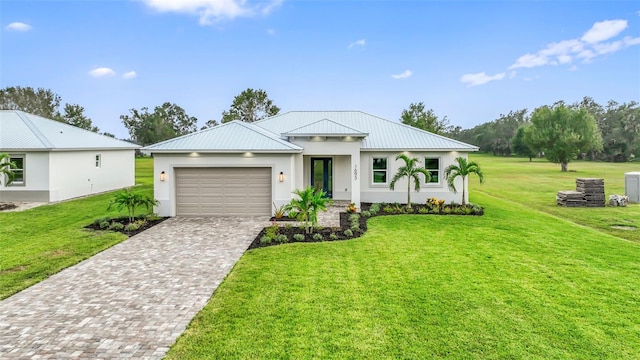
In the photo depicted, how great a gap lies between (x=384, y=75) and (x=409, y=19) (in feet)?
27.4

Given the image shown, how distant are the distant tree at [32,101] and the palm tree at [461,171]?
72.1 meters

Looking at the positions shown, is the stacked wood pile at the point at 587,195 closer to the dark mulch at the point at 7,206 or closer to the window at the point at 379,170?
the window at the point at 379,170

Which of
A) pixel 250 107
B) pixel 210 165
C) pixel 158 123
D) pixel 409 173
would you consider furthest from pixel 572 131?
pixel 158 123

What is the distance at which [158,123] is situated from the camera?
69.6m

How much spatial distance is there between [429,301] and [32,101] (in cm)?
8198

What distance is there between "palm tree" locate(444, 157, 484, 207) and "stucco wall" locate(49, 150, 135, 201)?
20077 millimetres

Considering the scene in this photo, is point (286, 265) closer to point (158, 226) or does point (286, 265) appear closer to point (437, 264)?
point (437, 264)

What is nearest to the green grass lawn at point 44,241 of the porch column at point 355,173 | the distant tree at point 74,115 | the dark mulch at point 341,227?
the dark mulch at point 341,227

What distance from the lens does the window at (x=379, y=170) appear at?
56.6ft

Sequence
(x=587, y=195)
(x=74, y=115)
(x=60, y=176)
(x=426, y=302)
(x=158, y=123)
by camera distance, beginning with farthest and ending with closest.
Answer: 1. (x=158, y=123)
2. (x=74, y=115)
3. (x=60, y=176)
4. (x=587, y=195)
5. (x=426, y=302)

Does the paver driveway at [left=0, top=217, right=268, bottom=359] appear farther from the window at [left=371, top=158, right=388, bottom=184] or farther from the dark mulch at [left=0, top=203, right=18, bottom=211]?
the dark mulch at [left=0, top=203, right=18, bottom=211]

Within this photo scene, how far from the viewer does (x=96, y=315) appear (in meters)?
5.58

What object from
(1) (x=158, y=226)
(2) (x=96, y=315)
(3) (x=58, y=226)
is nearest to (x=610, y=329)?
(2) (x=96, y=315)

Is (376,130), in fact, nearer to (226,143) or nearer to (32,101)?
(226,143)
